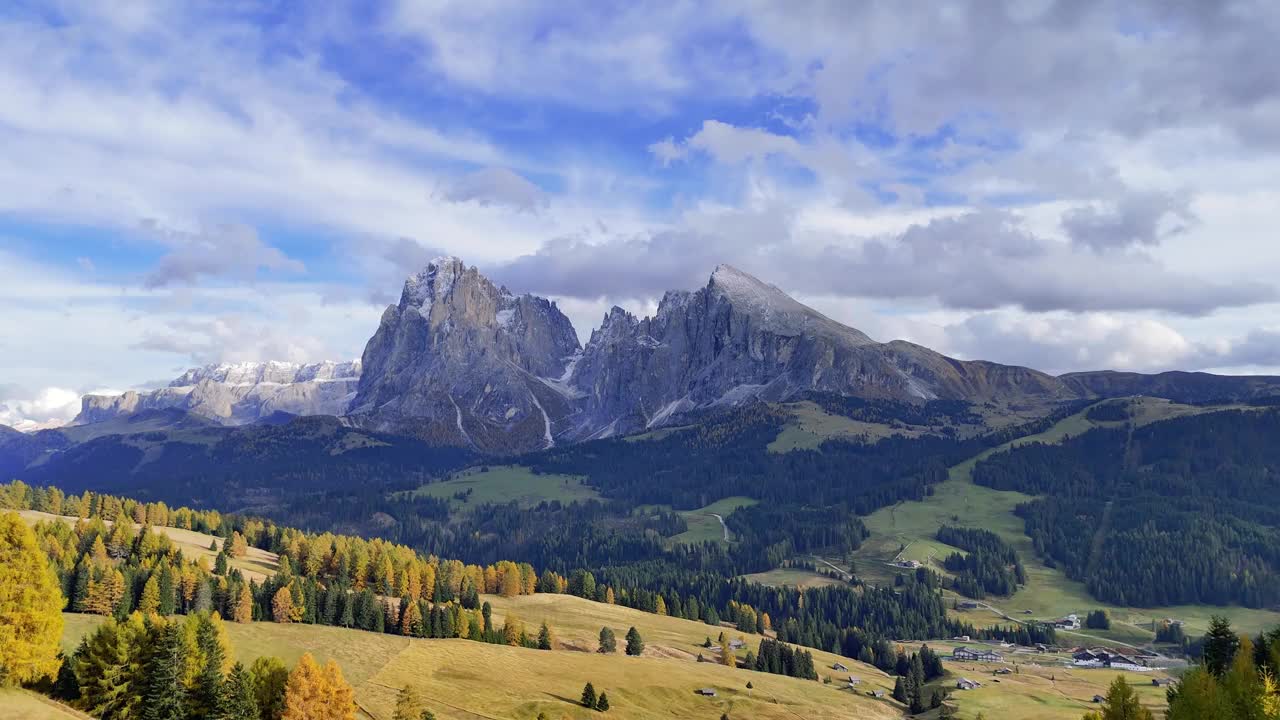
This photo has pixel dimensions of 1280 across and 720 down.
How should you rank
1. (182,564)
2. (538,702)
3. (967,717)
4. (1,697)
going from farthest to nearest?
1. (182,564)
2. (967,717)
3. (538,702)
4. (1,697)

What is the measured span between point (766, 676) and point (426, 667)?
204ft

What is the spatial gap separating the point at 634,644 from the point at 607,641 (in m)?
4.96

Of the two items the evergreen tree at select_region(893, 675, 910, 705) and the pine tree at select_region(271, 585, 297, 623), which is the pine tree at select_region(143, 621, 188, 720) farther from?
the evergreen tree at select_region(893, 675, 910, 705)

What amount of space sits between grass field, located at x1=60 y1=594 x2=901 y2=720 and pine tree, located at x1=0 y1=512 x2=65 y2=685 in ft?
111

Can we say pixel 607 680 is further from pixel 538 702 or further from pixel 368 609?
pixel 368 609

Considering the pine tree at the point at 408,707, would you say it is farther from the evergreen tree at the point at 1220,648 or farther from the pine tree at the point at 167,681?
the evergreen tree at the point at 1220,648

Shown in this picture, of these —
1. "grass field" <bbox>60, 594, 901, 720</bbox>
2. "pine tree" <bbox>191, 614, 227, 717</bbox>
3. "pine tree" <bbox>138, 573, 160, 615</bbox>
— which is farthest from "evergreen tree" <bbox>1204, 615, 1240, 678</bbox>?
"pine tree" <bbox>138, 573, 160, 615</bbox>

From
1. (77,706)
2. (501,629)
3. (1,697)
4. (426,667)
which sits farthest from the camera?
(501,629)

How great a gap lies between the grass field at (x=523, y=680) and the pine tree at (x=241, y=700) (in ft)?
70.5

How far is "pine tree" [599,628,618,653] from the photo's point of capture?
17462 centimetres

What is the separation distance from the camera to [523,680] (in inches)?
5310

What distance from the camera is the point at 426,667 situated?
134375 millimetres

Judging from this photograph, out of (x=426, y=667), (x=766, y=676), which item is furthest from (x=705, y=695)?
(x=426, y=667)

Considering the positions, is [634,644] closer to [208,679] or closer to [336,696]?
[336,696]
